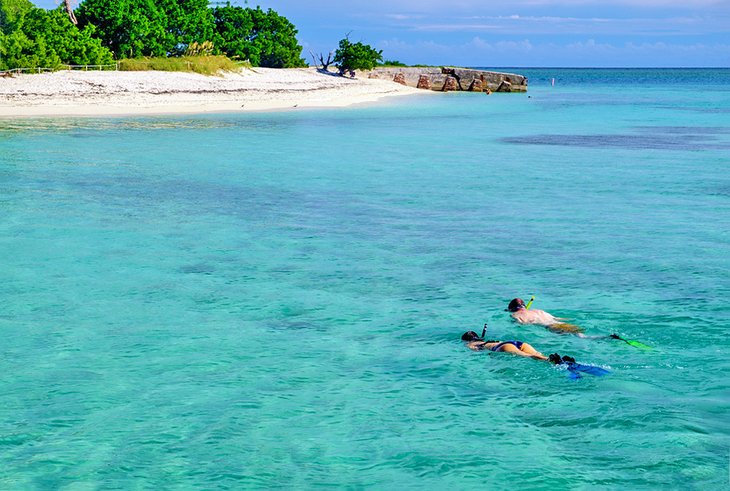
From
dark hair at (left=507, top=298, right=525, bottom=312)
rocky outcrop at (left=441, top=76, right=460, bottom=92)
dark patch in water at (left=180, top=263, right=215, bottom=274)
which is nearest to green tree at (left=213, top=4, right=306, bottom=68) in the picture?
rocky outcrop at (left=441, top=76, right=460, bottom=92)

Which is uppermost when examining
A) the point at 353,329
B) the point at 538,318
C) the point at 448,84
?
the point at 448,84

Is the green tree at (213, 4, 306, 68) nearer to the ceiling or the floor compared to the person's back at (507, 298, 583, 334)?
nearer to the ceiling

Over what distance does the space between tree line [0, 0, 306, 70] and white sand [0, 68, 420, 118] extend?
10.1 feet

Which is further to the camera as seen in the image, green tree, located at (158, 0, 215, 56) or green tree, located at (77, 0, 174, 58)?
green tree, located at (158, 0, 215, 56)

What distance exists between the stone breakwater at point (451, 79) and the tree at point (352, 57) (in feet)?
4.98

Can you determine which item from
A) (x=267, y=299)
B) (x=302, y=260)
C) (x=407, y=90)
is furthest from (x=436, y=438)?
(x=407, y=90)

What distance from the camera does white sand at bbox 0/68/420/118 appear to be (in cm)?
5231

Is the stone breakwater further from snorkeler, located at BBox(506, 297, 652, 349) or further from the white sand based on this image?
snorkeler, located at BBox(506, 297, 652, 349)

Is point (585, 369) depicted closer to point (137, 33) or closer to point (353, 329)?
point (353, 329)

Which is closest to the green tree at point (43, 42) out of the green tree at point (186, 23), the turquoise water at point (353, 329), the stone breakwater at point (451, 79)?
the green tree at point (186, 23)

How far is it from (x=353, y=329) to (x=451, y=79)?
96.3 meters

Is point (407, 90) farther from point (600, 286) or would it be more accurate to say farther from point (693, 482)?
point (693, 482)

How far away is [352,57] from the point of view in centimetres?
10312

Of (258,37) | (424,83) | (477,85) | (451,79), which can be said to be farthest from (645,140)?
(424,83)
